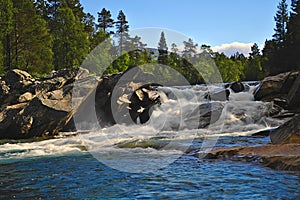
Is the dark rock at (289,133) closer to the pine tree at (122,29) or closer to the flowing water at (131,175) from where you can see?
the flowing water at (131,175)

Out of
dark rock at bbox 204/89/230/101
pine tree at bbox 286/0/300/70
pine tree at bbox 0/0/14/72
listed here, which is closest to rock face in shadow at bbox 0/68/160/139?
dark rock at bbox 204/89/230/101

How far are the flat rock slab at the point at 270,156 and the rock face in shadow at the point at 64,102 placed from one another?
37.3 feet

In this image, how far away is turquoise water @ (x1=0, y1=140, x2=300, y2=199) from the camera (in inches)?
237

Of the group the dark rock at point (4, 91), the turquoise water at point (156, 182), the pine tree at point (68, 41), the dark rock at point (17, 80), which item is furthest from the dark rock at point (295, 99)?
the pine tree at point (68, 41)

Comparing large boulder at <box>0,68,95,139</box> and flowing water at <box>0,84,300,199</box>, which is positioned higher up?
large boulder at <box>0,68,95,139</box>

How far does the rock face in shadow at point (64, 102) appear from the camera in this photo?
60.8ft

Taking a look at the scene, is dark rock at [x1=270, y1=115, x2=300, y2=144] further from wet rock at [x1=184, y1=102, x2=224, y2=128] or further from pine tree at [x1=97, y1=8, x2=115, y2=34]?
pine tree at [x1=97, y1=8, x2=115, y2=34]

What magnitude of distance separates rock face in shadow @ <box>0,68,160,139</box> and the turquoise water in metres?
9.31

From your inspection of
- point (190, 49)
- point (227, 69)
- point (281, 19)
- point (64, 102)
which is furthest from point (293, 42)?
point (190, 49)

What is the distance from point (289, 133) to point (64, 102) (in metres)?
13.2

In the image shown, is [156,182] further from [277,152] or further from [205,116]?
[205,116]

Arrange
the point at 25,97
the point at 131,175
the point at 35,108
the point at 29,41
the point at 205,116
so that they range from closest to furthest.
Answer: the point at 131,175, the point at 35,108, the point at 25,97, the point at 205,116, the point at 29,41

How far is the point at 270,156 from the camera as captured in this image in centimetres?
848

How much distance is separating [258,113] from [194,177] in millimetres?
15409
